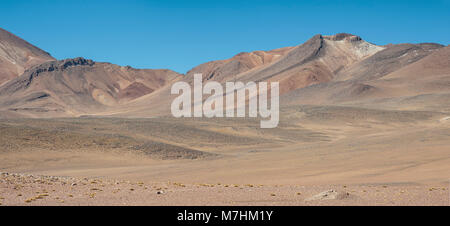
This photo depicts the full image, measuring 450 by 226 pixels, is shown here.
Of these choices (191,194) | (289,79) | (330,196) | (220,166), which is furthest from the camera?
(289,79)

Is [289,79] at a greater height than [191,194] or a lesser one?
greater

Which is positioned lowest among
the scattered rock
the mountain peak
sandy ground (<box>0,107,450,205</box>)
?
the scattered rock

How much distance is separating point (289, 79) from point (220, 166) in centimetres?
9729

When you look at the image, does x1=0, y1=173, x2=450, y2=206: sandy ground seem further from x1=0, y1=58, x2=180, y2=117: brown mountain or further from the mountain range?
x1=0, y1=58, x2=180, y2=117: brown mountain

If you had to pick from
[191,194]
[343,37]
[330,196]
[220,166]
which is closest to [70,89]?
[343,37]

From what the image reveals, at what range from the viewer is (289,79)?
413 ft

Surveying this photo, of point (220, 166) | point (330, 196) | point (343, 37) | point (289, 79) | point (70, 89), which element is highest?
point (343, 37)

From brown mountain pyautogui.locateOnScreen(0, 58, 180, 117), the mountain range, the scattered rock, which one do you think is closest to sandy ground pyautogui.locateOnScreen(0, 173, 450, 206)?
the scattered rock

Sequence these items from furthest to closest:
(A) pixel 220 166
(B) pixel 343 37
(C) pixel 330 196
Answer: (B) pixel 343 37 < (A) pixel 220 166 < (C) pixel 330 196

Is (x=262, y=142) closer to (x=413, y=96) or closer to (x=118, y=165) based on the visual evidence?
(x=118, y=165)

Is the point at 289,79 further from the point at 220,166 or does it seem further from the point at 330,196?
the point at 330,196

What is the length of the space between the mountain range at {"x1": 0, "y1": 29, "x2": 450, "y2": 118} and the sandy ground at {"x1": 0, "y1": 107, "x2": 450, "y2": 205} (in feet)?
101

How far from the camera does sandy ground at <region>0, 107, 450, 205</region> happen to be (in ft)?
49.5

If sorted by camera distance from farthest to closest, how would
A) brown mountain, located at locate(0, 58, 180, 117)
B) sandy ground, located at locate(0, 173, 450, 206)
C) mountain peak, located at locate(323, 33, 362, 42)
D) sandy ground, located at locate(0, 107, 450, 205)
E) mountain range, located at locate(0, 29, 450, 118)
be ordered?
mountain peak, located at locate(323, 33, 362, 42) → brown mountain, located at locate(0, 58, 180, 117) → mountain range, located at locate(0, 29, 450, 118) → sandy ground, located at locate(0, 107, 450, 205) → sandy ground, located at locate(0, 173, 450, 206)
